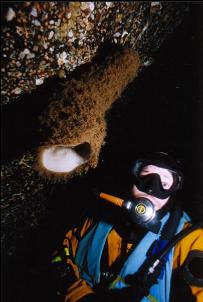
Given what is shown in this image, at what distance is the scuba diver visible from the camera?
2.56 m

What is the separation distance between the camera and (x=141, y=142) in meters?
4.53

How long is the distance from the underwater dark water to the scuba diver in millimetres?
845

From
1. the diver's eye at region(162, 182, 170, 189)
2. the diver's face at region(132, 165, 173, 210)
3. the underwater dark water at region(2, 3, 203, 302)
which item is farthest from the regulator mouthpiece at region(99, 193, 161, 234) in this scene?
the underwater dark water at region(2, 3, 203, 302)

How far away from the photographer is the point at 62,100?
1947mm

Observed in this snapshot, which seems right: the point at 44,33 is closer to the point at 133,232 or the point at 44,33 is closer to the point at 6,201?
the point at 6,201

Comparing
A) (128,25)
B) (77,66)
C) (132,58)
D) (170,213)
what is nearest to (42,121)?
(77,66)

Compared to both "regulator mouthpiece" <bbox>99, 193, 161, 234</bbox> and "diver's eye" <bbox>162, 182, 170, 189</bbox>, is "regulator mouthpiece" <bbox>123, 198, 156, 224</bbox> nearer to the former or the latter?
"regulator mouthpiece" <bbox>99, 193, 161, 234</bbox>

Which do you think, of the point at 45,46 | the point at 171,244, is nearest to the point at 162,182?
the point at 171,244

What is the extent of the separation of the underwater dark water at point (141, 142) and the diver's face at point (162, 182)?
0.84m

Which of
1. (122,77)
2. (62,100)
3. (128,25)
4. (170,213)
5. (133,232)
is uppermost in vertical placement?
(128,25)

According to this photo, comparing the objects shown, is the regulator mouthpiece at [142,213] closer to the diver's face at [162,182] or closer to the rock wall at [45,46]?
the diver's face at [162,182]

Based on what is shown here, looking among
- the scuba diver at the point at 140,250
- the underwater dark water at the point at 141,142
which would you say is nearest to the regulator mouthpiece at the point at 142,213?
the scuba diver at the point at 140,250

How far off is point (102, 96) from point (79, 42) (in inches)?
20.4

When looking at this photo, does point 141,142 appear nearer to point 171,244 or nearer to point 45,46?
point 171,244
